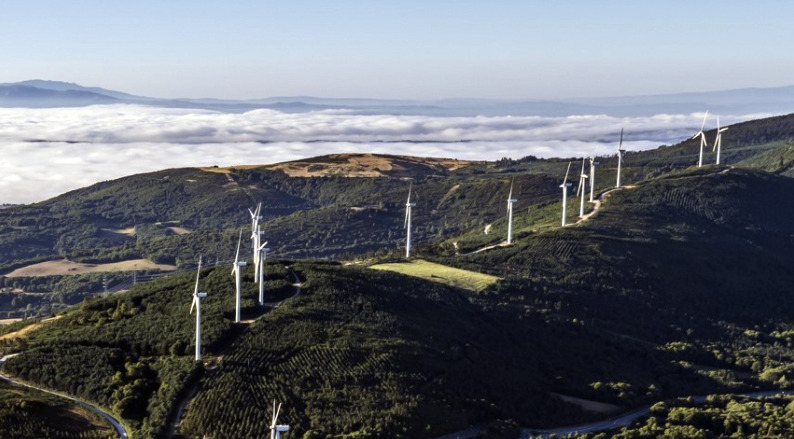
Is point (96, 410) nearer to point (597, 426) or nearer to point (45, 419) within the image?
point (45, 419)

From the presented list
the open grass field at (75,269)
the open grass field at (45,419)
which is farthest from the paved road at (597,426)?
the open grass field at (75,269)

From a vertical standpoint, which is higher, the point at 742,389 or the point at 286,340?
the point at 286,340

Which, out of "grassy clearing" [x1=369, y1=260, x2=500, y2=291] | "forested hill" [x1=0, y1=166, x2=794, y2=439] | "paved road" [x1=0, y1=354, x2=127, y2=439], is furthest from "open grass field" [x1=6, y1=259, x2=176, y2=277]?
"paved road" [x1=0, y1=354, x2=127, y2=439]

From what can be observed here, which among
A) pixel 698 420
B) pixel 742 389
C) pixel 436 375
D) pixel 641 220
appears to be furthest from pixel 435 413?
pixel 641 220

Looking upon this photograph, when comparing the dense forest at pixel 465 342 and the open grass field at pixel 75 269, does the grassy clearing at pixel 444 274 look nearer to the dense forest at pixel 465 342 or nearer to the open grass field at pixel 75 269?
the dense forest at pixel 465 342

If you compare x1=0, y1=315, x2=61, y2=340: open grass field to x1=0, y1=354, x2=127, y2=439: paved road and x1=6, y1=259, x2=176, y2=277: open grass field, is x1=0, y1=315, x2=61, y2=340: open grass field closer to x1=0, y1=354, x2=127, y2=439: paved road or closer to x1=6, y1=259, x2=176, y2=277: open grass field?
x1=0, y1=354, x2=127, y2=439: paved road

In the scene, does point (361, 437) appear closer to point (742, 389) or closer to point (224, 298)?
point (224, 298)

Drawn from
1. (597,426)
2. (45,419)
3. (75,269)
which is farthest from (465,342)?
(75,269)

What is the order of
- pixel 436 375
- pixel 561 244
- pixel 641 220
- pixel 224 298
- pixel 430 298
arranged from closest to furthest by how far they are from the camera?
1. pixel 436 375
2. pixel 224 298
3. pixel 430 298
4. pixel 561 244
5. pixel 641 220
